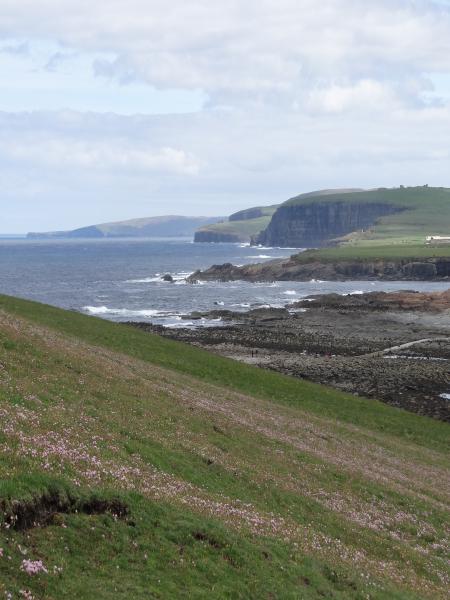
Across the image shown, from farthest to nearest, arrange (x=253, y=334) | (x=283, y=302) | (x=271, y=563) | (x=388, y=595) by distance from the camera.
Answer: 1. (x=283, y=302)
2. (x=253, y=334)
3. (x=388, y=595)
4. (x=271, y=563)

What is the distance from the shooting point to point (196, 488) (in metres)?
20.5

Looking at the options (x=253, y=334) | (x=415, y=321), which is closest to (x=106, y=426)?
(x=253, y=334)

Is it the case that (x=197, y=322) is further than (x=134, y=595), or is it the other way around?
(x=197, y=322)

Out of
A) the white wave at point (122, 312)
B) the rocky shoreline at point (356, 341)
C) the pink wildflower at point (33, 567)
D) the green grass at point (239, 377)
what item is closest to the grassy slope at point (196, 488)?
the pink wildflower at point (33, 567)

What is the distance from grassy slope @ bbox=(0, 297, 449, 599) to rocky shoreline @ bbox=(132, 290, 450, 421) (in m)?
21.0

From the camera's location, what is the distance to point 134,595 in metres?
13.3

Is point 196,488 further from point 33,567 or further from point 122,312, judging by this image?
point 122,312

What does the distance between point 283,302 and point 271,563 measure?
413 feet

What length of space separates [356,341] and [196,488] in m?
73.3

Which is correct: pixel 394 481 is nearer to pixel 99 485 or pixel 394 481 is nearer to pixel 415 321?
pixel 99 485

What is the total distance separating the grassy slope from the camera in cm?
1456

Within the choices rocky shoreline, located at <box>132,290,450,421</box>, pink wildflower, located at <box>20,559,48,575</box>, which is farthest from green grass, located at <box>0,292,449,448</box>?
pink wildflower, located at <box>20,559,48,575</box>

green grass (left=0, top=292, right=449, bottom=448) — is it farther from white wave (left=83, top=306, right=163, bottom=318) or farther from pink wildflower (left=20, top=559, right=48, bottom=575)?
white wave (left=83, top=306, right=163, bottom=318)

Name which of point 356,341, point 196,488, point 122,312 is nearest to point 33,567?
point 196,488
